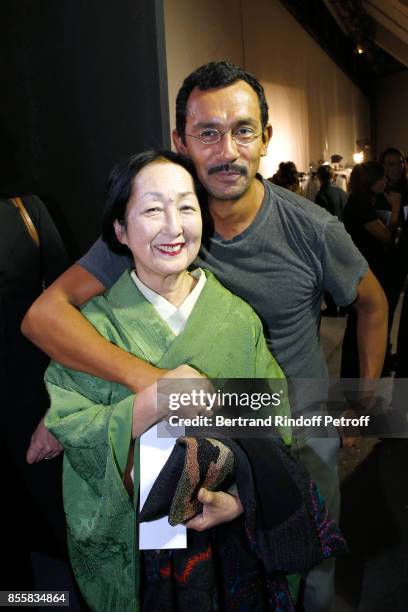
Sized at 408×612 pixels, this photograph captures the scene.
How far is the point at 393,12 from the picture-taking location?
4.68 metres

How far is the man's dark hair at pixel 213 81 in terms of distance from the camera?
1062 millimetres

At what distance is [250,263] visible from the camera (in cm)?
115

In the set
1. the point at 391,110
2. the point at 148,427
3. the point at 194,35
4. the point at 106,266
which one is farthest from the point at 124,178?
the point at 391,110

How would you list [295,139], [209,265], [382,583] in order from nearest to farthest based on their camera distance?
[209,265] → [382,583] → [295,139]

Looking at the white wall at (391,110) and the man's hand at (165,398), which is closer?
the man's hand at (165,398)

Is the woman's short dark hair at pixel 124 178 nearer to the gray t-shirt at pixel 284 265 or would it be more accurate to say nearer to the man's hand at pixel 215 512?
the gray t-shirt at pixel 284 265

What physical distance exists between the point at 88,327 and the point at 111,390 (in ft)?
0.40

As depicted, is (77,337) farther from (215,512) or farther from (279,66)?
(279,66)

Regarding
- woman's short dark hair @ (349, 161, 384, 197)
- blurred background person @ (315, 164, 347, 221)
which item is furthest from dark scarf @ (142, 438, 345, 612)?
blurred background person @ (315, 164, 347, 221)

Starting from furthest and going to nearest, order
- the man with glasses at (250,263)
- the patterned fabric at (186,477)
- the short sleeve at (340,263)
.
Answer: the short sleeve at (340,263)
the man with glasses at (250,263)
the patterned fabric at (186,477)

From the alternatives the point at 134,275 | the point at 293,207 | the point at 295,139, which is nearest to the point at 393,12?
the point at 295,139

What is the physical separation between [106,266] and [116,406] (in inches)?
13.2

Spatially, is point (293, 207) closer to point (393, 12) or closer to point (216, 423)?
point (216, 423)

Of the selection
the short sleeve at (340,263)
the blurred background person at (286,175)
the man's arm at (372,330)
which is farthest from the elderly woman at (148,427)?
the blurred background person at (286,175)
